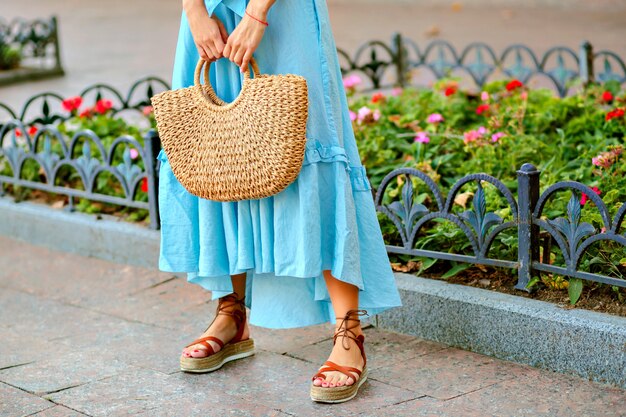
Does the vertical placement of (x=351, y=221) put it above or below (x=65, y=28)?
below

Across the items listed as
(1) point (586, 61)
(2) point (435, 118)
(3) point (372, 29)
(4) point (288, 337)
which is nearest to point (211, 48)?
(4) point (288, 337)

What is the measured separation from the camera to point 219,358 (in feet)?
11.9

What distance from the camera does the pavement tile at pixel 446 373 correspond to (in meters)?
3.36

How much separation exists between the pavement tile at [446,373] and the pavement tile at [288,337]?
40cm

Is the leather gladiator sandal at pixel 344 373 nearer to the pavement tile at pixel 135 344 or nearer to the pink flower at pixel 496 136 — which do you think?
the pavement tile at pixel 135 344

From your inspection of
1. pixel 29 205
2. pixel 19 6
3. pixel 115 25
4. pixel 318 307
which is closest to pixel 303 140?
pixel 318 307

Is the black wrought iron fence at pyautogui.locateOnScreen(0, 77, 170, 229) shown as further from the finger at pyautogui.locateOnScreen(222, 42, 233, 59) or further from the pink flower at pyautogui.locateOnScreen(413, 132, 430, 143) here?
the finger at pyautogui.locateOnScreen(222, 42, 233, 59)

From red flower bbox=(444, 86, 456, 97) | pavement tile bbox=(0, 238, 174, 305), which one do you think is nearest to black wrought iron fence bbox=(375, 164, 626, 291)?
pavement tile bbox=(0, 238, 174, 305)

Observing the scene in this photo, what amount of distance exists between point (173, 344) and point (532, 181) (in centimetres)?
148

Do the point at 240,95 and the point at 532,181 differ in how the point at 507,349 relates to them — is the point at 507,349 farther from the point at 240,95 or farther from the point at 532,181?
the point at 240,95

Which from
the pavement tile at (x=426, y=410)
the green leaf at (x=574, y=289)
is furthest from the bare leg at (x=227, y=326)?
the green leaf at (x=574, y=289)

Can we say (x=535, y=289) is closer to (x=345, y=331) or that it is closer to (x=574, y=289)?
(x=574, y=289)

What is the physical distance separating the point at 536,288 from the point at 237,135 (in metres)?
1.25

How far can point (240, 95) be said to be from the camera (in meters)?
3.25
